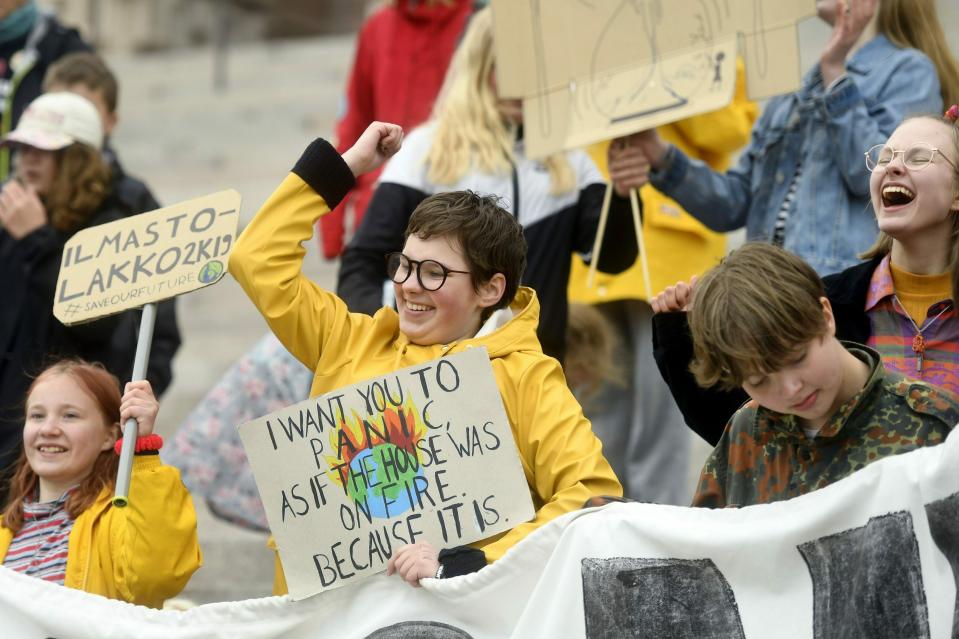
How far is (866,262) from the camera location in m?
3.55

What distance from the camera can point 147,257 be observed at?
3.72m

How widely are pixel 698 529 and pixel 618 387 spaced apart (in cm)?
203

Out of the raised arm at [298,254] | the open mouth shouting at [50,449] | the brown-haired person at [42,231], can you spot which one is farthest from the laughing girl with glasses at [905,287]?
the brown-haired person at [42,231]

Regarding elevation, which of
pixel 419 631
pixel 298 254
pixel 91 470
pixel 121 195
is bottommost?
pixel 419 631

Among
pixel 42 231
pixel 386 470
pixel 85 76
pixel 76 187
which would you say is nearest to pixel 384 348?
pixel 386 470

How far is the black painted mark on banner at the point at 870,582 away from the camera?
2695mm

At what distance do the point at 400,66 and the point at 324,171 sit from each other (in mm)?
2368

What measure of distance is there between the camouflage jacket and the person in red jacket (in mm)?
2750

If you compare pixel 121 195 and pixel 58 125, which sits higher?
pixel 58 125

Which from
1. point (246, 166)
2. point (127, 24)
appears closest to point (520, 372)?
point (246, 166)

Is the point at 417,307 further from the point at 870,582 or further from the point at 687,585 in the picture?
the point at 870,582

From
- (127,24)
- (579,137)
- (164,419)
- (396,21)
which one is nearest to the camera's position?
(579,137)

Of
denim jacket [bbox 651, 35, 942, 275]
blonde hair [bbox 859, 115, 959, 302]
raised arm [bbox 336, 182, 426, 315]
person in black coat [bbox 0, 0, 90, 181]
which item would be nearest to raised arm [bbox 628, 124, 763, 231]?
denim jacket [bbox 651, 35, 942, 275]

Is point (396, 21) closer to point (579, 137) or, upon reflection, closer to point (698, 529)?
point (579, 137)
